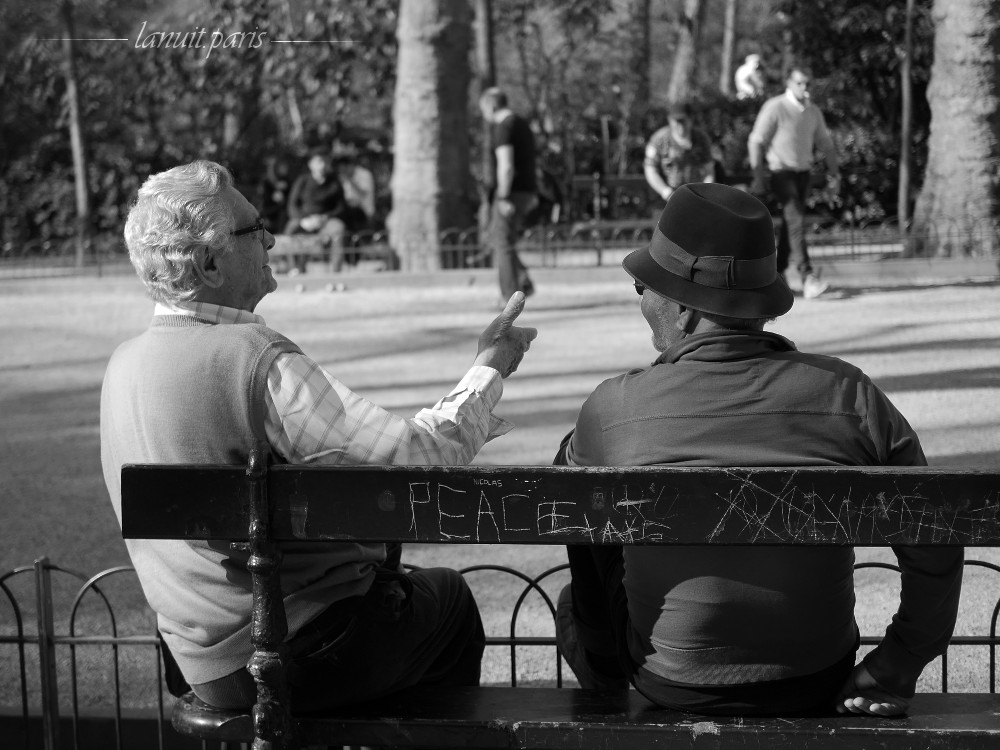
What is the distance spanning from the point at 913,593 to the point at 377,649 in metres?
1.02

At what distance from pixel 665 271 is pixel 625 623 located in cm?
72

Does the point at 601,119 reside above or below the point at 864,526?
above

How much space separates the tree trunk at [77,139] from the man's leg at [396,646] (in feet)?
56.4

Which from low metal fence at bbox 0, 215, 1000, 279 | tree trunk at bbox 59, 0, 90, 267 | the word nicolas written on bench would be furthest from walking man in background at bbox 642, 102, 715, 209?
the word nicolas written on bench

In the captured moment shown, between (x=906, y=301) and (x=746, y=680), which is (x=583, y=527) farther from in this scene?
(x=906, y=301)

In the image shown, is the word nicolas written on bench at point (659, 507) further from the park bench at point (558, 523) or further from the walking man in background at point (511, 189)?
the walking man in background at point (511, 189)

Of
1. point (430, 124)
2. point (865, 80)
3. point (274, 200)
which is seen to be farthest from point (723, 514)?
point (865, 80)

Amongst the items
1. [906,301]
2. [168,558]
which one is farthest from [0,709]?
[906,301]

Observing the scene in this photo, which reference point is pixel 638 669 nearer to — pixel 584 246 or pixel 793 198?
pixel 793 198

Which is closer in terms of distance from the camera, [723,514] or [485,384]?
[723,514]

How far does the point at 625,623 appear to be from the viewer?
270 centimetres

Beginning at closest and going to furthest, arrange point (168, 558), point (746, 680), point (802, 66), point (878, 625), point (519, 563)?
1. point (746, 680)
2. point (168, 558)
3. point (878, 625)
4. point (519, 563)
5. point (802, 66)

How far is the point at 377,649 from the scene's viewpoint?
2.63m

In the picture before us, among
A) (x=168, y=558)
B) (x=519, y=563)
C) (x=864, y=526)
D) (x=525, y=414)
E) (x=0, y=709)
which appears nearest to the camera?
(x=864, y=526)
